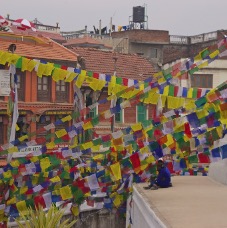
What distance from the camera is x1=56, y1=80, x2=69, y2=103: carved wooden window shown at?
92.2 feet

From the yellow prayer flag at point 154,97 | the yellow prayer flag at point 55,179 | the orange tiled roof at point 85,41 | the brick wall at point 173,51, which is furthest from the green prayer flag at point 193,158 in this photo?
the brick wall at point 173,51

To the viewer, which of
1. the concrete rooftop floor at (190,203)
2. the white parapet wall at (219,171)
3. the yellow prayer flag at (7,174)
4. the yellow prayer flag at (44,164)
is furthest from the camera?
the white parapet wall at (219,171)

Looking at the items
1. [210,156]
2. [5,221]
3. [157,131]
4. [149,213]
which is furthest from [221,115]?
[5,221]

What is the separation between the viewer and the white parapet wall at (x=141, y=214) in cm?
946

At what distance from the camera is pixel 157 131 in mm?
10750

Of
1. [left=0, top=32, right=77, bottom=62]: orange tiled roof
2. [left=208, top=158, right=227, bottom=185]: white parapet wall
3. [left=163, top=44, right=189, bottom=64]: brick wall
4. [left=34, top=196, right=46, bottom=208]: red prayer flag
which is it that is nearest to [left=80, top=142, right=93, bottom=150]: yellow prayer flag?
[left=34, top=196, right=46, bottom=208]: red prayer flag

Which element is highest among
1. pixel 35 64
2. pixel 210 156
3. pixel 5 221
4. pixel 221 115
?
pixel 35 64

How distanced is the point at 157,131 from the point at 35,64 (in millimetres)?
3294

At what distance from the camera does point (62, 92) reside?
92.9 feet

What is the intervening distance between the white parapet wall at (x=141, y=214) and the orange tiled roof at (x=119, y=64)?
17831 mm

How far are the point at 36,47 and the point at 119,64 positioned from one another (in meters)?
6.15

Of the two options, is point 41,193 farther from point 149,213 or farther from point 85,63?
point 85,63

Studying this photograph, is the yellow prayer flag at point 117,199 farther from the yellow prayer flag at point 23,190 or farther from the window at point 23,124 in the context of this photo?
the window at point 23,124

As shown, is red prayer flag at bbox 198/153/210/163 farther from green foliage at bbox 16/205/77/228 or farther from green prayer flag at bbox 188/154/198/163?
green foliage at bbox 16/205/77/228
